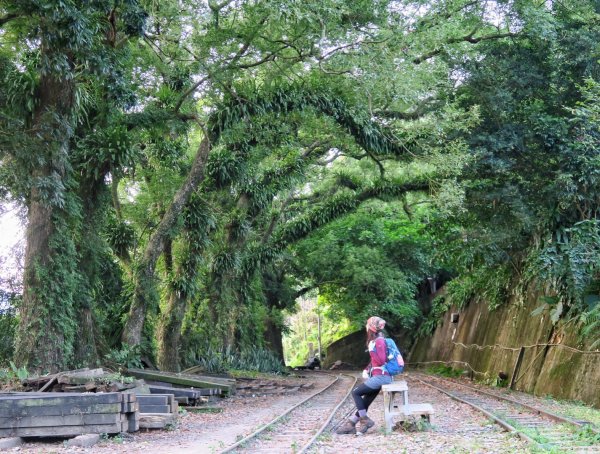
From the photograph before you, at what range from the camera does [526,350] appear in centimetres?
1902

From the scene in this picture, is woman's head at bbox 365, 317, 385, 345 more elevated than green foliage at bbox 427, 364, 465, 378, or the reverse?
woman's head at bbox 365, 317, 385, 345

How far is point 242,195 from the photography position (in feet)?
83.7

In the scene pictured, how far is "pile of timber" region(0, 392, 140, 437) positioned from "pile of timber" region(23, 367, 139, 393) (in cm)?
156

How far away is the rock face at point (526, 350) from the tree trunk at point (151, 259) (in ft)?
32.4

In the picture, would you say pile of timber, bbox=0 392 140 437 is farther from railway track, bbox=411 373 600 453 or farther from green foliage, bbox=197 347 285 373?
green foliage, bbox=197 347 285 373

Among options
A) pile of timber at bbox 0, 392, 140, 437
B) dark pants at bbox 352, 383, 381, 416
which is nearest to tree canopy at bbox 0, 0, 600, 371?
pile of timber at bbox 0, 392, 140, 437

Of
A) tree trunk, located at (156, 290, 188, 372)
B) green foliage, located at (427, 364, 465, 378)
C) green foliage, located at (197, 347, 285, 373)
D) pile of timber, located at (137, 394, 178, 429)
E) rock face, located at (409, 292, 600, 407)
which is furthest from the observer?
green foliage, located at (427, 364, 465, 378)

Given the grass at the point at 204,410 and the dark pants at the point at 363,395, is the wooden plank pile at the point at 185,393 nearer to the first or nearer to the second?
the grass at the point at 204,410

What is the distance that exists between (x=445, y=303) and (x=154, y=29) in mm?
22693

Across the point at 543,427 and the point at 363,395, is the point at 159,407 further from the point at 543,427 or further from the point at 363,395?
the point at 543,427

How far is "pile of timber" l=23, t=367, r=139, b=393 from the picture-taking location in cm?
1120

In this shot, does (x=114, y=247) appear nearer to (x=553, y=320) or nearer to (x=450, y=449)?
(x=553, y=320)

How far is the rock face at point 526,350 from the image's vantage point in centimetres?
1472

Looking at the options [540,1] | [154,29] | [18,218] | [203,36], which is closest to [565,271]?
[540,1]
